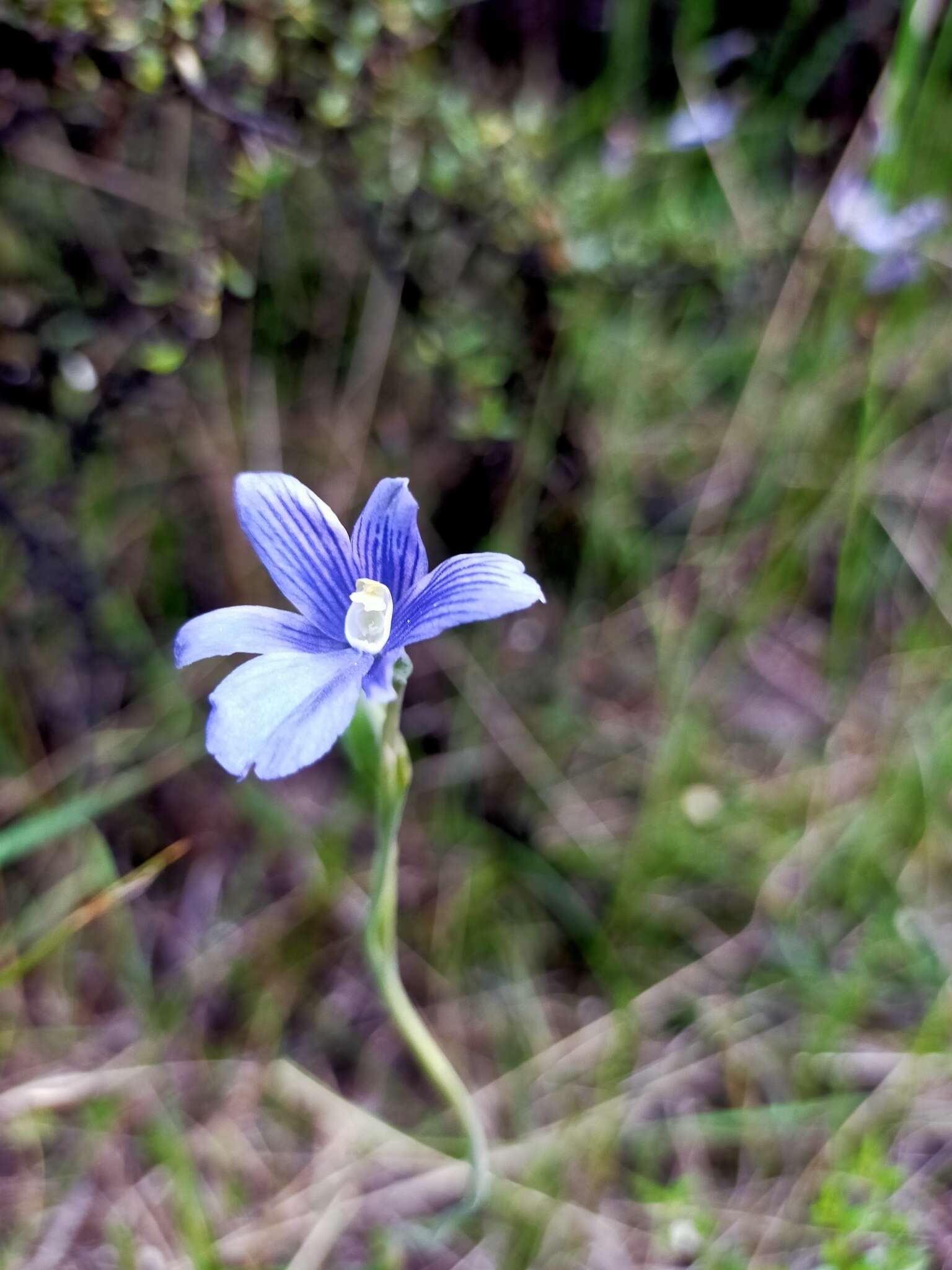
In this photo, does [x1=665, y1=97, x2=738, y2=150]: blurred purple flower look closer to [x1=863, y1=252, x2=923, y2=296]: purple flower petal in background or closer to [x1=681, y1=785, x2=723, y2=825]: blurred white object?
[x1=863, y1=252, x2=923, y2=296]: purple flower petal in background

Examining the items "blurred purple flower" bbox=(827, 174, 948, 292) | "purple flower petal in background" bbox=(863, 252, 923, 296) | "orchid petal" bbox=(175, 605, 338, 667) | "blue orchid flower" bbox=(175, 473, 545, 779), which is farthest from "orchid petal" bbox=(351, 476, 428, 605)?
"purple flower petal in background" bbox=(863, 252, 923, 296)

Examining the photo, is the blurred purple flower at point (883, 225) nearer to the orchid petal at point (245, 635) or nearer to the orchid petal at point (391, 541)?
the orchid petal at point (391, 541)

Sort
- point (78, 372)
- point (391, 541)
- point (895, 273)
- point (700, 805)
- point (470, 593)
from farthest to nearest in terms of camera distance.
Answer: point (895, 273) → point (700, 805) → point (78, 372) → point (391, 541) → point (470, 593)

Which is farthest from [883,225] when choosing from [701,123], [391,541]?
[391,541]

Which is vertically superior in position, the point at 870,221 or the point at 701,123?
the point at 701,123

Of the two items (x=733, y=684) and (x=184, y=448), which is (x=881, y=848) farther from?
(x=184, y=448)

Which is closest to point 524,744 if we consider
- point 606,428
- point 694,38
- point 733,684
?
point 733,684

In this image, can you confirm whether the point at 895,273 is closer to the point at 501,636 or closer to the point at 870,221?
the point at 870,221
